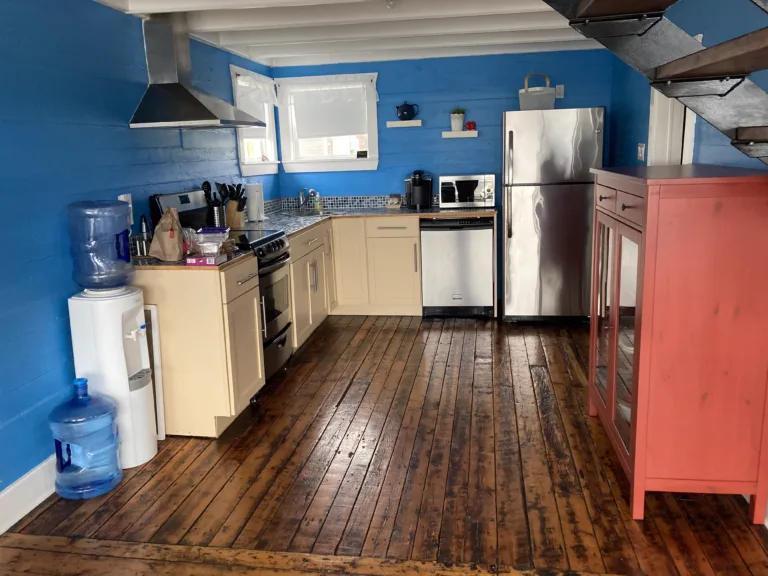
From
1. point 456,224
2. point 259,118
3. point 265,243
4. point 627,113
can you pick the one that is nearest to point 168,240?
point 265,243

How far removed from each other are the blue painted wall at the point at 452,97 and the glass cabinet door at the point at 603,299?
3048 mm

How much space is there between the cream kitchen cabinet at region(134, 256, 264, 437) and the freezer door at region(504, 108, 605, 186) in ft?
8.84

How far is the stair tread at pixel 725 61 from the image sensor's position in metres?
1.52

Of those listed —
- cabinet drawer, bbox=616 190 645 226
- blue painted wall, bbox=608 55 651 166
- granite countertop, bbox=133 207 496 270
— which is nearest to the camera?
cabinet drawer, bbox=616 190 645 226

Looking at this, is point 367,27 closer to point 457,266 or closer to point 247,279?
point 457,266

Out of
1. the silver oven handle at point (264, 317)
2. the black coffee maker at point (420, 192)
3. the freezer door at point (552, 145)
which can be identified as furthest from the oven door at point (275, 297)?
the freezer door at point (552, 145)

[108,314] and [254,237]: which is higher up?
[254,237]

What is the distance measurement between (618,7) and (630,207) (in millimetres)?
883

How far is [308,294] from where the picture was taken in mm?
5062

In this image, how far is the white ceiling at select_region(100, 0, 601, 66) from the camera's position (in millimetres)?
4000

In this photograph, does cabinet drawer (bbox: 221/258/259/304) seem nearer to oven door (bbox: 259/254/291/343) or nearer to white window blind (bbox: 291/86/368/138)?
oven door (bbox: 259/254/291/343)

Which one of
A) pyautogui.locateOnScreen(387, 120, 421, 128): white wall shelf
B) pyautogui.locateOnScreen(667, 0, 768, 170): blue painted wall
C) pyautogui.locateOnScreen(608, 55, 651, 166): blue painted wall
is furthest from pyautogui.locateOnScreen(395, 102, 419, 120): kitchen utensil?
pyautogui.locateOnScreen(667, 0, 768, 170): blue painted wall

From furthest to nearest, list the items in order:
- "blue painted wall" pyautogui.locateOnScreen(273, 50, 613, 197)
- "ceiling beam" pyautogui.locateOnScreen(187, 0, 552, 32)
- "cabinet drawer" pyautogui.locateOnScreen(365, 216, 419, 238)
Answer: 1. "blue painted wall" pyautogui.locateOnScreen(273, 50, 613, 197)
2. "cabinet drawer" pyautogui.locateOnScreen(365, 216, 419, 238)
3. "ceiling beam" pyautogui.locateOnScreen(187, 0, 552, 32)

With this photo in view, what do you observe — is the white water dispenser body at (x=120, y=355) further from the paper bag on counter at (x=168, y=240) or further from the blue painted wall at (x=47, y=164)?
the paper bag on counter at (x=168, y=240)
